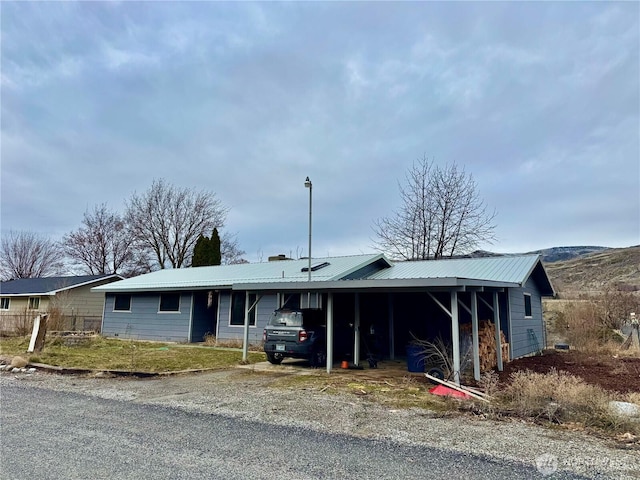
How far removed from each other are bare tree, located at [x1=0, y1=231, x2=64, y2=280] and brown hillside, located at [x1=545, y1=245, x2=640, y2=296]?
164ft

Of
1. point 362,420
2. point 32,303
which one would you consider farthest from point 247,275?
point 32,303

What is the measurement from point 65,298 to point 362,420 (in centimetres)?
2291

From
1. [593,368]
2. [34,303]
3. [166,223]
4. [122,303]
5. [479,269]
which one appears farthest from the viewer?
[166,223]

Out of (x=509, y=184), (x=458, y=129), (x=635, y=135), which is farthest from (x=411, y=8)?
(x=509, y=184)

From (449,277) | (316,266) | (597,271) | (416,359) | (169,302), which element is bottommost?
(416,359)

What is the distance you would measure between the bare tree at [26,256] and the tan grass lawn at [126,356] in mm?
31348

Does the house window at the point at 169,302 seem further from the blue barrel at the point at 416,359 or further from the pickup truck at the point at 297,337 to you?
the blue barrel at the point at 416,359

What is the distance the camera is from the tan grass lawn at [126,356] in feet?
35.1

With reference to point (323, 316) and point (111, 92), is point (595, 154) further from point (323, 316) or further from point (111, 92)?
point (111, 92)

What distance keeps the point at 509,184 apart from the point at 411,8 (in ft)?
37.9

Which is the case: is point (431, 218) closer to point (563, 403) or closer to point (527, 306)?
point (527, 306)

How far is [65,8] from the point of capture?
9.69 metres

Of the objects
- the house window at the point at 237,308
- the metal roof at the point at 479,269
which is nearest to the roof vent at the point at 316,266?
the metal roof at the point at 479,269

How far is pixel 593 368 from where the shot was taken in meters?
10.6
